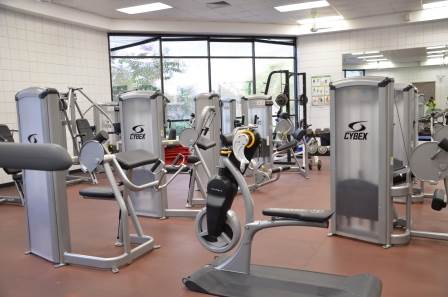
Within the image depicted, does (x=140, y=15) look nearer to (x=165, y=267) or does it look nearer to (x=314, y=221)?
(x=165, y=267)

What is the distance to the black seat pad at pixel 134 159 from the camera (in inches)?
134

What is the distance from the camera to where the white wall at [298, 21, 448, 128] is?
934 cm

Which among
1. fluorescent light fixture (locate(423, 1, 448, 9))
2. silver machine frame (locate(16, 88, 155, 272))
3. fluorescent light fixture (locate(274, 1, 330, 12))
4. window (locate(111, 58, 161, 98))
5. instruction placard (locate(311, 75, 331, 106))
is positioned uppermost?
fluorescent light fixture (locate(274, 1, 330, 12))

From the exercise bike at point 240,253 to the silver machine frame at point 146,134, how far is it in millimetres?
1878

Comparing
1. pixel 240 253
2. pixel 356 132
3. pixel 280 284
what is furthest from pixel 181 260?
pixel 356 132

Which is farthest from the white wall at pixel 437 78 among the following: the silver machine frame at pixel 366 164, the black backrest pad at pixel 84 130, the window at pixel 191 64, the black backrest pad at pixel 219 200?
the black backrest pad at pixel 219 200

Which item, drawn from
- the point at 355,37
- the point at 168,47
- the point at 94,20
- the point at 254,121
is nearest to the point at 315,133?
the point at 254,121

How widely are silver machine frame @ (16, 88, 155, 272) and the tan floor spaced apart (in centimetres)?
10

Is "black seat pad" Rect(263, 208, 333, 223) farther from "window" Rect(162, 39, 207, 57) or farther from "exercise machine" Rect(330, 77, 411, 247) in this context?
"window" Rect(162, 39, 207, 57)

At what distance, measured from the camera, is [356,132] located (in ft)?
12.5

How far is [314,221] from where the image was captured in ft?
8.43

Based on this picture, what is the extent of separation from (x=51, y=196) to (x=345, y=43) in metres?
8.94

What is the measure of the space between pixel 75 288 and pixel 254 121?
4.74 metres

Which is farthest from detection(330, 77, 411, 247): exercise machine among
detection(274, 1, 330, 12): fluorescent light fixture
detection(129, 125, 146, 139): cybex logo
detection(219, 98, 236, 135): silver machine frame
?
detection(274, 1, 330, 12): fluorescent light fixture
